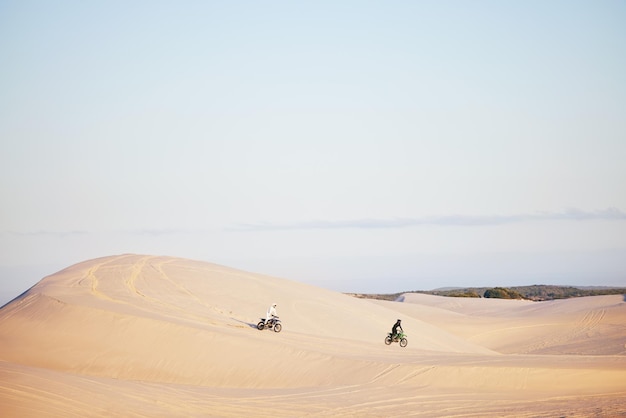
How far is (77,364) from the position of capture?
24.6 m

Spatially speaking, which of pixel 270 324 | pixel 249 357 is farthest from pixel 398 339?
pixel 249 357

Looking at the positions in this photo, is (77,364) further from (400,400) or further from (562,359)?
(562,359)

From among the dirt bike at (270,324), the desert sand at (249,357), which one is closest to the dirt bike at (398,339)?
the desert sand at (249,357)

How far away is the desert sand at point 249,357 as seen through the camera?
1778cm

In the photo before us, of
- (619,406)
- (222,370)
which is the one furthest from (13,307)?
(619,406)

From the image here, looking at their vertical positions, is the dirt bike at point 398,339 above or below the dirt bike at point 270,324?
below

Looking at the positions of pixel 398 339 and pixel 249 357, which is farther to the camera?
pixel 398 339

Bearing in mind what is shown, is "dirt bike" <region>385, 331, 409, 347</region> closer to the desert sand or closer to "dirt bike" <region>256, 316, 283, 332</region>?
the desert sand

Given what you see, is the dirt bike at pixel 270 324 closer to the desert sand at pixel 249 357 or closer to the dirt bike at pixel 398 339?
the desert sand at pixel 249 357

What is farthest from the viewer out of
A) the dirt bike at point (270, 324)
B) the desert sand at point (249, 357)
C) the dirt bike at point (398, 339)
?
the dirt bike at point (270, 324)

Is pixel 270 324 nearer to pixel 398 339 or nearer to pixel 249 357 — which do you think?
pixel 398 339

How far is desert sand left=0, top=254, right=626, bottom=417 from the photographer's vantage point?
58.3 ft

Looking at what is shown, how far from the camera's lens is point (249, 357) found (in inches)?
952

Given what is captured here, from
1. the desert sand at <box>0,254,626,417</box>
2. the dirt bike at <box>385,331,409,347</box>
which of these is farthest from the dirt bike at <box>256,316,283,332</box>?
the dirt bike at <box>385,331,409,347</box>
